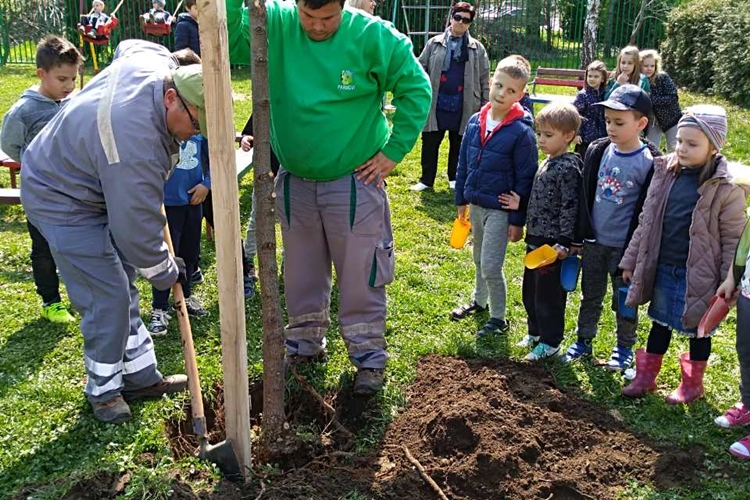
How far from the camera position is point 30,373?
14.3ft

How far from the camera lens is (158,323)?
4.92m

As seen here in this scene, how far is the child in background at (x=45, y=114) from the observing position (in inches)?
191

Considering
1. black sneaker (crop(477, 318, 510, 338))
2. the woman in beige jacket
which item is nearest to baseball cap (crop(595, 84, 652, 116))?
black sneaker (crop(477, 318, 510, 338))

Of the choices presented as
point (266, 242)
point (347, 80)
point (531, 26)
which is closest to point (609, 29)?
point (531, 26)

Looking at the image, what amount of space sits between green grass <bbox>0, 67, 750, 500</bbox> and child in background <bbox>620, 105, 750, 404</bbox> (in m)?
0.27

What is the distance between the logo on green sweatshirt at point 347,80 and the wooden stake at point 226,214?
2.99 feet

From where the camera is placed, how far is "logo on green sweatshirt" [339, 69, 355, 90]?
3.70 m

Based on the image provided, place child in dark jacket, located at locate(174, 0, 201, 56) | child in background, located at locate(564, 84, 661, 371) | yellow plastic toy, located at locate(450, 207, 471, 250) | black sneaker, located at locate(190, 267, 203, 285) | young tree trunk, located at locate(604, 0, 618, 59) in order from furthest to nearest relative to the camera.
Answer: young tree trunk, located at locate(604, 0, 618, 59) < child in dark jacket, located at locate(174, 0, 201, 56) < black sneaker, located at locate(190, 267, 203, 285) < yellow plastic toy, located at locate(450, 207, 471, 250) < child in background, located at locate(564, 84, 661, 371)

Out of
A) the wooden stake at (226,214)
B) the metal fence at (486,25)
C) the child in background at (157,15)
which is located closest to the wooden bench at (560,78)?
the metal fence at (486,25)

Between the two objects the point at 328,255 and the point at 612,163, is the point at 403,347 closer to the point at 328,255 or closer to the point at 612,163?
the point at 328,255

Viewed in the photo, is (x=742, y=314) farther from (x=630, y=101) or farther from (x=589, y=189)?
(x=630, y=101)

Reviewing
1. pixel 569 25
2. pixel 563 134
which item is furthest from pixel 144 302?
pixel 569 25

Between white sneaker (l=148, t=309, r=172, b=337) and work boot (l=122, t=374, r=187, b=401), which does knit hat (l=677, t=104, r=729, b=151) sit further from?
white sneaker (l=148, t=309, r=172, b=337)

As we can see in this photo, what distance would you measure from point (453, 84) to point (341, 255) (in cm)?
520
